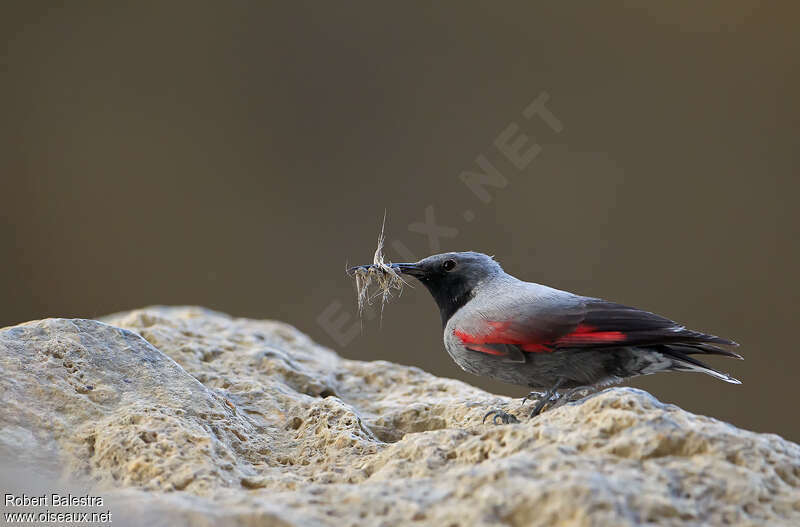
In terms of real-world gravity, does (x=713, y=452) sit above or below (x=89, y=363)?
below

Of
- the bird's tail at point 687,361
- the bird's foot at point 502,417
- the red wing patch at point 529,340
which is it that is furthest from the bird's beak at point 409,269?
the bird's tail at point 687,361

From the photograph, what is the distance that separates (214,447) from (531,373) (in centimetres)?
117

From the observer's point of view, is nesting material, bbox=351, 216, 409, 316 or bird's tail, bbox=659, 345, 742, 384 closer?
bird's tail, bbox=659, 345, 742, 384

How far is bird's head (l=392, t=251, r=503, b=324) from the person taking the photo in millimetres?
3260

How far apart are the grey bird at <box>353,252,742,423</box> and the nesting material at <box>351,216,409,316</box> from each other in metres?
0.40

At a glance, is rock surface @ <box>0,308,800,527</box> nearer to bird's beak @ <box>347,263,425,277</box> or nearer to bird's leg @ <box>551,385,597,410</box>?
bird's leg @ <box>551,385,597,410</box>

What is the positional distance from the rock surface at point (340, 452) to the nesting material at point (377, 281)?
19.2 inches

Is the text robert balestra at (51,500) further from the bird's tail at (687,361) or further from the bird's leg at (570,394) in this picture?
the bird's tail at (687,361)

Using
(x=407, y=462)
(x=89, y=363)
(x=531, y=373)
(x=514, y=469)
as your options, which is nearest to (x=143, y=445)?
(x=89, y=363)

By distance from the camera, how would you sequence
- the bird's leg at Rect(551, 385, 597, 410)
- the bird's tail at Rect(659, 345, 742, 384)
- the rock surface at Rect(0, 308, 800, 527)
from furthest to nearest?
the bird's leg at Rect(551, 385, 597, 410) → the bird's tail at Rect(659, 345, 742, 384) → the rock surface at Rect(0, 308, 800, 527)

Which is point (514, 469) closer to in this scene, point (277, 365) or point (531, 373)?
point (531, 373)

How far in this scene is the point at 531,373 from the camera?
2816mm

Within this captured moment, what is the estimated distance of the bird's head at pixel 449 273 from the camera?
3260mm

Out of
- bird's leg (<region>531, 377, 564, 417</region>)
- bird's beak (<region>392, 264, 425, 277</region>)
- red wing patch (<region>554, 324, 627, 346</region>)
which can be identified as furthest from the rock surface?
bird's beak (<region>392, 264, 425, 277</region>)
